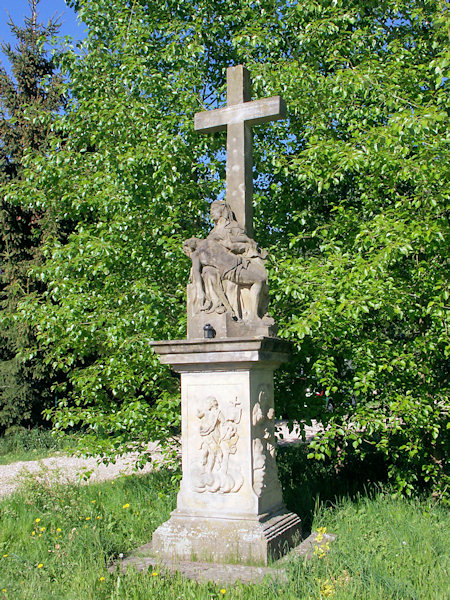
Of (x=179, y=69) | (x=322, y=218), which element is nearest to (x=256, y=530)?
(x=322, y=218)

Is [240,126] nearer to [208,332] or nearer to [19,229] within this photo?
[208,332]

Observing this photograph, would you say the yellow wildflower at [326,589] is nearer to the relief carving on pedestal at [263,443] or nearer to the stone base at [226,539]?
the stone base at [226,539]

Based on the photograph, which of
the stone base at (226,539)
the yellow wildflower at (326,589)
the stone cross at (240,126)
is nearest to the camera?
the yellow wildflower at (326,589)

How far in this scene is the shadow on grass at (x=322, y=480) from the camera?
6.50 metres

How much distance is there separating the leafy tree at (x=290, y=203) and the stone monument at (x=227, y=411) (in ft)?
2.13

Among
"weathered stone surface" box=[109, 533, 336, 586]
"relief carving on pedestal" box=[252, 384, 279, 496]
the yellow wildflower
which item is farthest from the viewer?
"relief carving on pedestal" box=[252, 384, 279, 496]

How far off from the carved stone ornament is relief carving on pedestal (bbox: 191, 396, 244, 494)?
77 centimetres

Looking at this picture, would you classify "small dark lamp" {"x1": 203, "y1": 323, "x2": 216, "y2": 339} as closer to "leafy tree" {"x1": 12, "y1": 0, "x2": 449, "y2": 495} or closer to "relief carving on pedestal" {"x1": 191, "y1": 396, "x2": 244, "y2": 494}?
"relief carving on pedestal" {"x1": 191, "y1": 396, "x2": 244, "y2": 494}

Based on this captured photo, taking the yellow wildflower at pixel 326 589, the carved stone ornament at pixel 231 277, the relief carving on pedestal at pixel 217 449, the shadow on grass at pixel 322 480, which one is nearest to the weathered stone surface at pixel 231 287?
the carved stone ornament at pixel 231 277

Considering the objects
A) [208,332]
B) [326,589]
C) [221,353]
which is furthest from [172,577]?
[208,332]

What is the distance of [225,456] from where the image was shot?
4.93 meters

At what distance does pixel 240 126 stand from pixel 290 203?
1646 millimetres

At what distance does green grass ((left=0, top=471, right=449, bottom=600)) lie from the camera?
379 centimetres

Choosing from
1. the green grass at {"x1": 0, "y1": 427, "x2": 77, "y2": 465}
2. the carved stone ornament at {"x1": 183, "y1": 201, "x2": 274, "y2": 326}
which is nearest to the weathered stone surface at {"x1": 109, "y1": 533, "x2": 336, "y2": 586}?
the carved stone ornament at {"x1": 183, "y1": 201, "x2": 274, "y2": 326}
